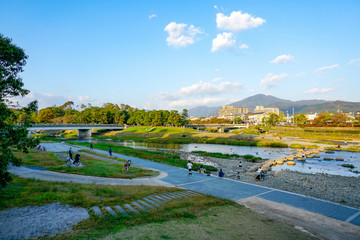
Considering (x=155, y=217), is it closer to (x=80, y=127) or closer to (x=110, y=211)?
(x=110, y=211)

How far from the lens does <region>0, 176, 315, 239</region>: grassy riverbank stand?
8.12 meters

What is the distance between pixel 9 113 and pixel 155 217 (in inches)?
346

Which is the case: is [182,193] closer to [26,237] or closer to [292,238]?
[292,238]

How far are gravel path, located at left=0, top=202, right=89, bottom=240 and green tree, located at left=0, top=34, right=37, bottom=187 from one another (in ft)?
5.59

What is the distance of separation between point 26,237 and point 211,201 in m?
9.15

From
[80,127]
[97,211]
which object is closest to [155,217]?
[97,211]

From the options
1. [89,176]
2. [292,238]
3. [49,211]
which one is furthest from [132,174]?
[292,238]

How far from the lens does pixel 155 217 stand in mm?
9633

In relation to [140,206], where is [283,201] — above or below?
below

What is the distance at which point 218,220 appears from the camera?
395 inches

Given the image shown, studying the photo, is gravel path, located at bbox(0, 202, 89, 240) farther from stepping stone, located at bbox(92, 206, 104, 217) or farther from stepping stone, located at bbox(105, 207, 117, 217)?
stepping stone, located at bbox(105, 207, 117, 217)

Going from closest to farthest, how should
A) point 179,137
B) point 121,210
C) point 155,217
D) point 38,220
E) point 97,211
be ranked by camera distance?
1. point 38,220
2. point 155,217
3. point 97,211
4. point 121,210
5. point 179,137

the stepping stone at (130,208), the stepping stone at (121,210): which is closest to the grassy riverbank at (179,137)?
the stepping stone at (130,208)

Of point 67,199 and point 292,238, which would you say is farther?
point 67,199
